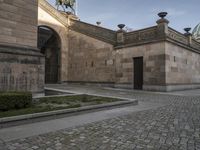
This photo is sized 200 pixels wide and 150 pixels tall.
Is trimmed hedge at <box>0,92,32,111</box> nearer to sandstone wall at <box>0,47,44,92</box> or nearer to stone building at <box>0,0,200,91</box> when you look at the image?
sandstone wall at <box>0,47,44,92</box>

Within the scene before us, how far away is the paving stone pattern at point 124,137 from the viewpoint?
4363 millimetres

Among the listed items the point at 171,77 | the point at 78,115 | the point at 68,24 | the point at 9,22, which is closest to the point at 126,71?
the point at 171,77

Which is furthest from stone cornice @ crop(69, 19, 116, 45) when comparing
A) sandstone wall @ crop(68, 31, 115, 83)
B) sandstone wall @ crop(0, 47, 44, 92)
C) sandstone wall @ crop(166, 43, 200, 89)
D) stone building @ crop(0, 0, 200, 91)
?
sandstone wall @ crop(0, 47, 44, 92)

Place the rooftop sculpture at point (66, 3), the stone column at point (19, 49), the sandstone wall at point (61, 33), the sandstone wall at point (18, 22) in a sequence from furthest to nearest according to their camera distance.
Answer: the rooftop sculpture at point (66, 3)
the sandstone wall at point (61, 33)
the sandstone wall at point (18, 22)
the stone column at point (19, 49)

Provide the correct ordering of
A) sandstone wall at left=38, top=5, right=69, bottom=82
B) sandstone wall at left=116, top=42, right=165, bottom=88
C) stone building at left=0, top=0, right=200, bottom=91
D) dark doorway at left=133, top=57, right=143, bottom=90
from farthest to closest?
sandstone wall at left=38, top=5, right=69, bottom=82 < dark doorway at left=133, top=57, right=143, bottom=90 < stone building at left=0, top=0, right=200, bottom=91 < sandstone wall at left=116, top=42, right=165, bottom=88

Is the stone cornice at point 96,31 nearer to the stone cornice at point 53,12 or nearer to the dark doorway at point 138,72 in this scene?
the stone cornice at point 53,12

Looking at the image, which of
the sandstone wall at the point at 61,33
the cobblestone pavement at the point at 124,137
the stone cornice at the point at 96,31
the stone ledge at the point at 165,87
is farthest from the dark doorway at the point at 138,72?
the cobblestone pavement at the point at 124,137

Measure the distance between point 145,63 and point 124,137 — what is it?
13507mm

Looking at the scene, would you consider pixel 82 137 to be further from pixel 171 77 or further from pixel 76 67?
pixel 76 67

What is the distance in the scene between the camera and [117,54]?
19984mm

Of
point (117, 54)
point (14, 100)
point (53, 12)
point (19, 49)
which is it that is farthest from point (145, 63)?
point (14, 100)

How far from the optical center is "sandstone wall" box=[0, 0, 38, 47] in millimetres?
10812

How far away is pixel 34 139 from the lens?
4801 mm

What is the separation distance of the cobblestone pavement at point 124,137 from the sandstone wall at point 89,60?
13843 mm
